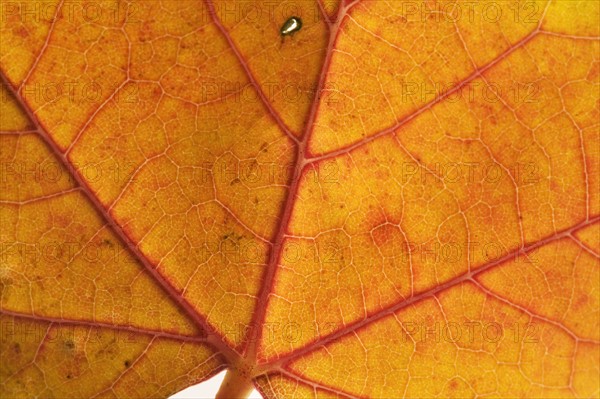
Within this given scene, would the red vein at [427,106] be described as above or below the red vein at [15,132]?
above

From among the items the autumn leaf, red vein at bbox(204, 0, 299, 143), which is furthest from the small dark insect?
red vein at bbox(204, 0, 299, 143)

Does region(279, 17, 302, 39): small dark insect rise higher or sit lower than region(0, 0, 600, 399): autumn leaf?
higher

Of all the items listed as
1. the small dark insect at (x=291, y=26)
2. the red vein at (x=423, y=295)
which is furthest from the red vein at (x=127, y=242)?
the small dark insect at (x=291, y=26)

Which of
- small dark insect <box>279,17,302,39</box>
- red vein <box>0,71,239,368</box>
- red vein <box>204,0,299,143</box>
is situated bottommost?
red vein <box>0,71,239,368</box>

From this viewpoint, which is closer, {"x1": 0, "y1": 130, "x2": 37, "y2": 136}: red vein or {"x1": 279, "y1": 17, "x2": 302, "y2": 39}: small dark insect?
{"x1": 279, "y1": 17, "x2": 302, "y2": 39}: small dark insect

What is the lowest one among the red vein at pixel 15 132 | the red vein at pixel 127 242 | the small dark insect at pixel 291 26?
the red vein at pixel 127 242

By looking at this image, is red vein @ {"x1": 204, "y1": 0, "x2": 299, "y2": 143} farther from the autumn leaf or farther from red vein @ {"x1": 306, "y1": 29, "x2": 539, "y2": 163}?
red vein @ {"x1": 306, "y1": 29, "x2": 539, "y2": 163}

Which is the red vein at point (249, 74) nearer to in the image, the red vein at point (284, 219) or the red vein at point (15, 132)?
the red vein at point (284, 219)

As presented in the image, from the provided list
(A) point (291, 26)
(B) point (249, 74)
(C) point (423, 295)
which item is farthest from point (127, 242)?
(C) point (423, 295)

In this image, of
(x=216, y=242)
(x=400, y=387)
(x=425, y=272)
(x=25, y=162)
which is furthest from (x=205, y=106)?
(x=400, y=387)
